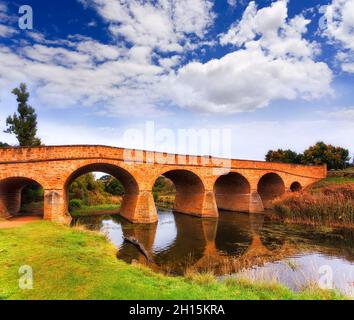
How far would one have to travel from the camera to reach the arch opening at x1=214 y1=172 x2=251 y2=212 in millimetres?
30781

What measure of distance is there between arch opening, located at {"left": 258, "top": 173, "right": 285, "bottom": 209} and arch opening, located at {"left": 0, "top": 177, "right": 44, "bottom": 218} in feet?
90.0

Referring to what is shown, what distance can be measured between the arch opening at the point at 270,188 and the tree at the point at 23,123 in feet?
94.8

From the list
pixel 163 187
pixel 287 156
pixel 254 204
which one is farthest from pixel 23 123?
pixel 287 156

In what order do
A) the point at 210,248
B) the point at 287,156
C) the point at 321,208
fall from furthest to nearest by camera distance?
1. the point at 287,156
2. the point at 321,208
3. the point at 210,248

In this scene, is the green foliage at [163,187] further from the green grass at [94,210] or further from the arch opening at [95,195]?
the green grass at [94,210]

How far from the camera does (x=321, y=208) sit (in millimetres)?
21359

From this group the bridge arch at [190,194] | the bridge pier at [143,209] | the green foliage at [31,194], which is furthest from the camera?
the bridge arch at [190,194]

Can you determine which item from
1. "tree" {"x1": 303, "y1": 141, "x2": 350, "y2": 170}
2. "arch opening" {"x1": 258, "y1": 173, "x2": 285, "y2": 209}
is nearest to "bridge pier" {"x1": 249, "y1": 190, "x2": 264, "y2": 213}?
"arch opening" {"x1": 258, "y1": 173, "x2": 285, "y2": 209}

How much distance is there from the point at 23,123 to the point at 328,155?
1821 inches

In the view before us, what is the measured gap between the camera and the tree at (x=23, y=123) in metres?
27.9

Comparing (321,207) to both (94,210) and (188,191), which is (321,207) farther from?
(94,210)

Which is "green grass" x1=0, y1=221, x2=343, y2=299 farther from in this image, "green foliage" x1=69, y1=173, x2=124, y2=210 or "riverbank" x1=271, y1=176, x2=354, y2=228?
"green foliage" x1=69, y1=173, x2=124, y2=210
